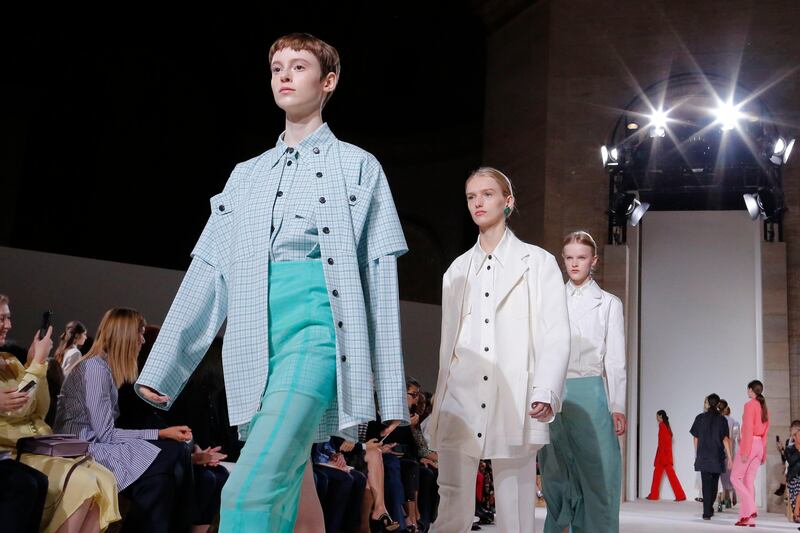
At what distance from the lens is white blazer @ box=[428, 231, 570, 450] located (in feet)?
11.6

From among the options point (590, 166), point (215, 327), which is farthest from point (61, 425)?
point (590, 166)

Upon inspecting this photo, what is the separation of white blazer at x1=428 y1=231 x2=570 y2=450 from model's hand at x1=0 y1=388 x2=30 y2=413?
1.64 metres

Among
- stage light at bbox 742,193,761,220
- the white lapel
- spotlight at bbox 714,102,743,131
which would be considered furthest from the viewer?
stage light at bbox 742,193,761,220

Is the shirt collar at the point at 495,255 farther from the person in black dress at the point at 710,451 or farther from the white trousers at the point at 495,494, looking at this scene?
the person in black dress at the point at 710,451

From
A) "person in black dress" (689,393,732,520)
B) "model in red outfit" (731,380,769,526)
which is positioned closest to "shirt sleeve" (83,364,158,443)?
"person in black dress" (689,393,732,520)

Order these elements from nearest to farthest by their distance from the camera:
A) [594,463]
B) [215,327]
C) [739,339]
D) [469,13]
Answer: [215,327]
[594,463]
[739,339]
[469,13]

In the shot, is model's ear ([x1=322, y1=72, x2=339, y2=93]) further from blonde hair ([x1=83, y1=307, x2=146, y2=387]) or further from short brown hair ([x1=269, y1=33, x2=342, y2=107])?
blonde hair ([x1=83, y1=307, x2=146, y2=387])

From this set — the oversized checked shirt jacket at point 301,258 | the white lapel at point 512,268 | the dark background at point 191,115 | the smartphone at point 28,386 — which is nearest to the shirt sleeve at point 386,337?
the oversized checked shirt jacket at point 301,258

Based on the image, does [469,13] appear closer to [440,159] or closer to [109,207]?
[440,159]

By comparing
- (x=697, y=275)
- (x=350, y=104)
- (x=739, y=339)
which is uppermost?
(x=350, y=104)

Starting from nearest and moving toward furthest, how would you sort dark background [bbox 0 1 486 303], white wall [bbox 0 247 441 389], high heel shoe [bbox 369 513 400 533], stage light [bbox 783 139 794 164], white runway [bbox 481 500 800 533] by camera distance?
high heel shoe [bbox 369 513 400 533]
white wall [bbox 0 247 441 389]
white runway [bbox 481 500 800 533]
dark background [bbox 0 1 486 303]
stage light [bbox 783 139 794 164]

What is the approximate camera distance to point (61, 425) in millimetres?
4500

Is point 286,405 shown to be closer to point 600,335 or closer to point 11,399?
point 11,399

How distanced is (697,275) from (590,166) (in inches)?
91.6
